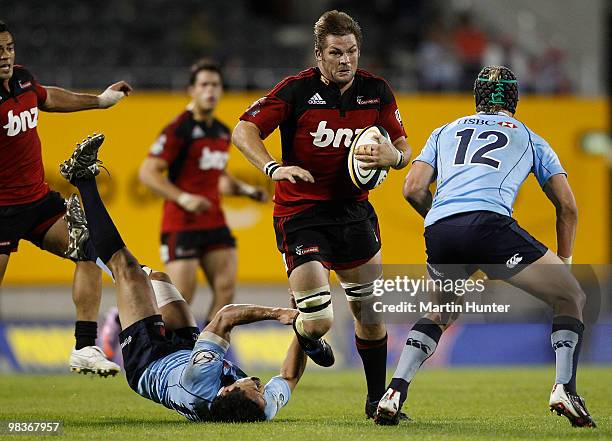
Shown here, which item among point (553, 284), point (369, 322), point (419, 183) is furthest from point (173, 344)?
point (553, 284)

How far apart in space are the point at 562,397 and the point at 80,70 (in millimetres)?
13500

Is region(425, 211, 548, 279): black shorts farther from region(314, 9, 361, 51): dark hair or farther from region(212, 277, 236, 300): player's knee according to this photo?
region(212, 277, 236, 300): player's knee

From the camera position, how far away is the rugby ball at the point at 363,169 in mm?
7195

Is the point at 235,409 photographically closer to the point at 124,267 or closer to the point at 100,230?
the point at 124,267

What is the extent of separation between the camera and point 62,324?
1570 centimetres

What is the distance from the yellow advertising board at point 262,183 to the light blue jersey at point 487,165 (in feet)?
35.9

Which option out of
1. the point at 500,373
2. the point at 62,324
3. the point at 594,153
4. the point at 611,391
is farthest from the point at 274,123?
the point at 594,153

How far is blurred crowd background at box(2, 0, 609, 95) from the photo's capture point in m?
18.7

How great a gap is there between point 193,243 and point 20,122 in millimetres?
3540

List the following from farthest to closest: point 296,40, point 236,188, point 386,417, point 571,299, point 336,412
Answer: point 296,40 → point 236,188 → point 336,412 → point 386,417 → point 571,299

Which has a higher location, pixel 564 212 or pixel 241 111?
pixel 241 111

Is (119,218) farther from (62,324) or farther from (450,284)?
(450,284)

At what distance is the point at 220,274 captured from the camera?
1159cm

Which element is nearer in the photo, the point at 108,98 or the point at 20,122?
the point at 20,122
